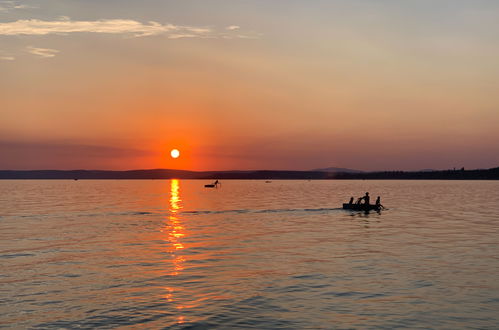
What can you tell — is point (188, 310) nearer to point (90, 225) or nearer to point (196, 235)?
point (196, 235)

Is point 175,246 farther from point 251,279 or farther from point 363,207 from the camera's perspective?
point 363,207

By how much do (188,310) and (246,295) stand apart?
11.6 ft

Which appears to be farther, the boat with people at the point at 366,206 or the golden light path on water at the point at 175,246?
the boat with people at the point at 366,206

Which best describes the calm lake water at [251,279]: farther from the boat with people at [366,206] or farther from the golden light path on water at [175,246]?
the boat with people at [366,206]

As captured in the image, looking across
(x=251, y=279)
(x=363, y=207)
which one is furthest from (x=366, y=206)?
(x=251, y=279)

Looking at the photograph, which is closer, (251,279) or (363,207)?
(251,279)

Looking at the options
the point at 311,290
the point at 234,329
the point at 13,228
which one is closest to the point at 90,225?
the point at 13,228

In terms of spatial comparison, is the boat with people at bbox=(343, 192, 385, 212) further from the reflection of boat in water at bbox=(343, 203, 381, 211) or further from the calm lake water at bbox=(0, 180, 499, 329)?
the calm lake water at bbox=(0, 180, 499, 329)

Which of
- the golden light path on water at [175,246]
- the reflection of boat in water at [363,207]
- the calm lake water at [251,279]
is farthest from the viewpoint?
the reflection of boat in water at [363,207]

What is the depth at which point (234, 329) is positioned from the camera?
1942cm

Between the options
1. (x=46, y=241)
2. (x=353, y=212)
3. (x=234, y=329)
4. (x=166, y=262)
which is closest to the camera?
(x=234, y=329)

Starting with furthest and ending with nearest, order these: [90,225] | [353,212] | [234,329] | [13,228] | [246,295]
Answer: [353,212]
[90,225]
[13,228]
[246,295]
[234,329]

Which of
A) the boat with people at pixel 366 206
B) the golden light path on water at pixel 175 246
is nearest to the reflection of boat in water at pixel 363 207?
the boat with people at pixel 366 206

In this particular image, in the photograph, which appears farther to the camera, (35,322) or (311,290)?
(311,290)
